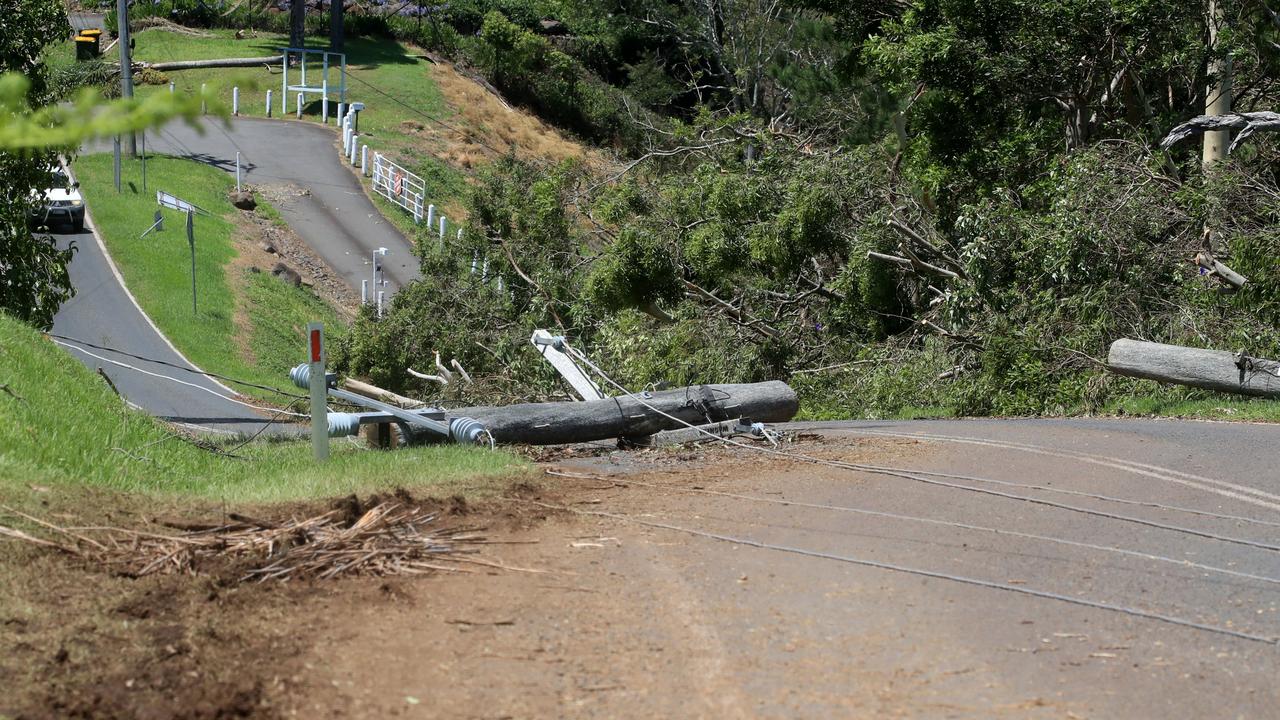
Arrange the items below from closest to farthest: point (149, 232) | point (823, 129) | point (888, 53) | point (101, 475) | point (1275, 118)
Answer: point (101, 475)
point (1275, 118)
point (888, 53)
point (823, 129)
point (149, 232)

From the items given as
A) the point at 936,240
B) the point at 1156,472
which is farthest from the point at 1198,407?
the point at 936,240

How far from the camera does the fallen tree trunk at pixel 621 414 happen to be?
10.9 metres

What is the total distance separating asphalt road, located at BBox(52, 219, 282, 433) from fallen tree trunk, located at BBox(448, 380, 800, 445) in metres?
10.3

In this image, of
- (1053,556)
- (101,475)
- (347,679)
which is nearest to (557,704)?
(347,679)

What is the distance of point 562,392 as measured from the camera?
1720cm

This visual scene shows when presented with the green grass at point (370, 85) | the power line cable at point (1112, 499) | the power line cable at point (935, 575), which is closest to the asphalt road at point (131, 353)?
the green grass at point (370, 85)

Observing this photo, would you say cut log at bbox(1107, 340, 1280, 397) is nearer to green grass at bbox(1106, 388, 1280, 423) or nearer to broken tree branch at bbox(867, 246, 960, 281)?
green grass at bbox(1106, 388, 1280, 423)

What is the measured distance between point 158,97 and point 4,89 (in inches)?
14.1

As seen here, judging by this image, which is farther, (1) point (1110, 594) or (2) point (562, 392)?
(2) point (562, 392)

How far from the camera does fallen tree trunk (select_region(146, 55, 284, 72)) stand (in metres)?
52.2

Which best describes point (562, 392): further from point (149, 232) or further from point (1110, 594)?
point (149, 232)

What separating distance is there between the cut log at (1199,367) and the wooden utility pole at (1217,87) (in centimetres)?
573

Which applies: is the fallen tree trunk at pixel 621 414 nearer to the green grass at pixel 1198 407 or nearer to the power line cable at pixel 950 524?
the power line cable at pixel 950 524

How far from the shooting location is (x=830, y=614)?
20.2ft
